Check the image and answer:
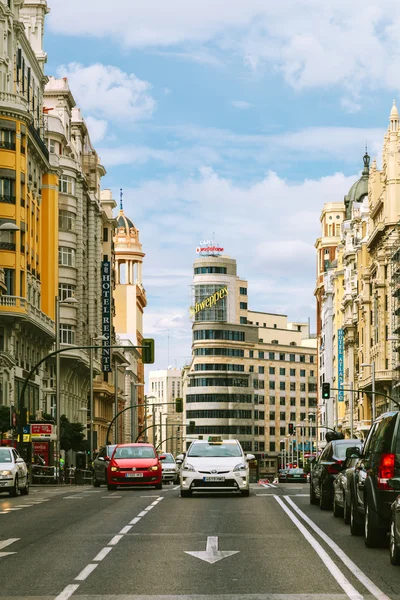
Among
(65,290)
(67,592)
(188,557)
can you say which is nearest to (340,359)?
(65,290)

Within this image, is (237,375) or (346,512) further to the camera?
(237,375)

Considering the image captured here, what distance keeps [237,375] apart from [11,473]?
150 meters

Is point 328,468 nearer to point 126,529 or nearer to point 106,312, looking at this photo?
point 126,529

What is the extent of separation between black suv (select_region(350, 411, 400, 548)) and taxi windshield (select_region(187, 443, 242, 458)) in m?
14.9

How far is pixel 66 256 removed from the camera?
96.5 meters

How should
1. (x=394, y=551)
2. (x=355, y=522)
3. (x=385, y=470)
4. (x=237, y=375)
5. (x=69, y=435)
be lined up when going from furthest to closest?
(x=237, y=375), (x=69, y=435), (x=355, y=522), (x=385, y=470), (x=394, y=551)

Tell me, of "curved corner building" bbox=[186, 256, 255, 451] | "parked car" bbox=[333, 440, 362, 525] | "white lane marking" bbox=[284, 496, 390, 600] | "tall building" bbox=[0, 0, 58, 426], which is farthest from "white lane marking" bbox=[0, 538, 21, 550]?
"curved corner building" bbox=[186, 256, 255, 451]

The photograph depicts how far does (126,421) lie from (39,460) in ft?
348

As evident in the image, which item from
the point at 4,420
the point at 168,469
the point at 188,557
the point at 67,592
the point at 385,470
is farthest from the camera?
the point at 168,469

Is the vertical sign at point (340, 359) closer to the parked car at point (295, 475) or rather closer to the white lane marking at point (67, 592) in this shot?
the parked car at point (295, 475)

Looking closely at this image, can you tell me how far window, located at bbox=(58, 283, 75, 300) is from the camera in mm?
95312

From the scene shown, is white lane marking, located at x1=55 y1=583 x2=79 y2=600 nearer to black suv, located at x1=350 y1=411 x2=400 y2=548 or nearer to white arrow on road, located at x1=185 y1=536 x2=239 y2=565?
white arrow on road, located at x1=185 y1=536 x2=239 y2=565

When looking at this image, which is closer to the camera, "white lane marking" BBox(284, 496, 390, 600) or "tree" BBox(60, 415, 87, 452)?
"white lane marking" BBox(284, 496, 390, 600)

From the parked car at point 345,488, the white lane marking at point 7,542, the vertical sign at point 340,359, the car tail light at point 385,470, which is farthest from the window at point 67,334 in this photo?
the car tail light at point 385,470
